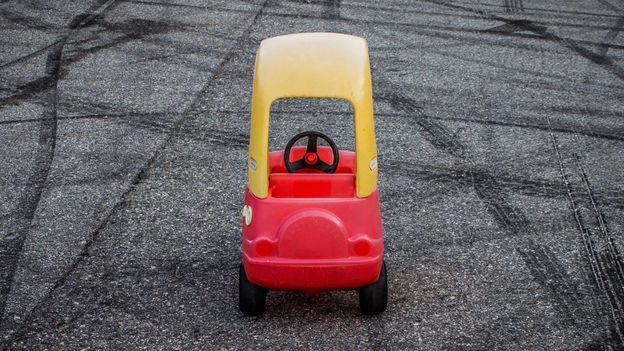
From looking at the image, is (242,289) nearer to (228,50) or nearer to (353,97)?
(353,97)

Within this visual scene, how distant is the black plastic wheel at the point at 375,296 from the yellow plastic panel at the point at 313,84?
48 cm

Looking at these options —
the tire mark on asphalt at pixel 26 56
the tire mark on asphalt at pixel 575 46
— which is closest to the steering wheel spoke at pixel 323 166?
the tire mark on asphalt at pixel 26 56

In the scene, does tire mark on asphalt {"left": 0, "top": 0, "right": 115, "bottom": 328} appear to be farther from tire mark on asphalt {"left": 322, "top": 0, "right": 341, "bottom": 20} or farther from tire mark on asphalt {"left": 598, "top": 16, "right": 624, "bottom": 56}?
tire mark on asphalt {"left": 598, "top": 16, "right": 624, "bottom": 56}

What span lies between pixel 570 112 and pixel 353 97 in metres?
4.15

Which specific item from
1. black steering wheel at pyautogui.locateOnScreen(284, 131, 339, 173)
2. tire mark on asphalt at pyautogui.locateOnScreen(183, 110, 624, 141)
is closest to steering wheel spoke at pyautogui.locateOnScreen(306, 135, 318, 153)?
black steering wheel at pyautogui.locateOnScreen(284, 131, 339, 173)

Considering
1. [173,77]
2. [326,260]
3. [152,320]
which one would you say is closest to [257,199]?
[326,260]

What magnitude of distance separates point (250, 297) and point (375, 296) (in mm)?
620

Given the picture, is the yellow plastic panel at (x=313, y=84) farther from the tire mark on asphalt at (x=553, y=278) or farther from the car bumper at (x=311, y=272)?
the tire mark on asphalt at (x=553, y=278)

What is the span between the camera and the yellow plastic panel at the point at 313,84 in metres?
4.69

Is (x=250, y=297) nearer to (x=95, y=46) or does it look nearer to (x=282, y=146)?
(x=282, y=146)

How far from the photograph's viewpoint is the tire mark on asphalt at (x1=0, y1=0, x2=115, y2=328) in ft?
17.9

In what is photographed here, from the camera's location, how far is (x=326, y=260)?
473 cm

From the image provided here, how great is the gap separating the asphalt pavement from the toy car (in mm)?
367

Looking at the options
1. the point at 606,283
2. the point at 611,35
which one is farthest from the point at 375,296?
the point at 611,35
